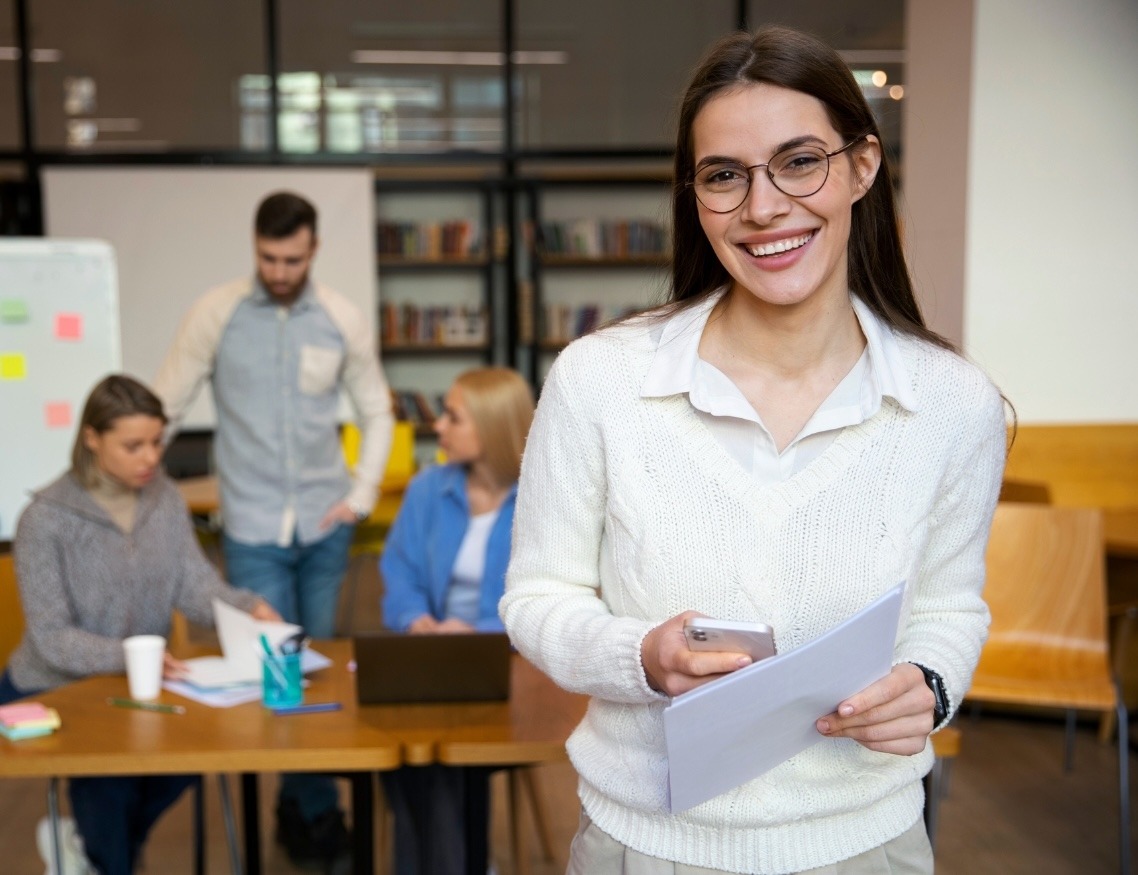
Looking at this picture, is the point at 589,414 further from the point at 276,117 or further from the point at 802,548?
the point at 276,117

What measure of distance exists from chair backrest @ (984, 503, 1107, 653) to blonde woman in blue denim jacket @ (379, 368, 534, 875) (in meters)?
1.48

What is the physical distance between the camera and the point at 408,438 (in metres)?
6.15

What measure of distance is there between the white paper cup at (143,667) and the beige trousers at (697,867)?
4.19 ft

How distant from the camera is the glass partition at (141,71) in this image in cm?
793

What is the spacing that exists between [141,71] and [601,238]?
3.17 meters

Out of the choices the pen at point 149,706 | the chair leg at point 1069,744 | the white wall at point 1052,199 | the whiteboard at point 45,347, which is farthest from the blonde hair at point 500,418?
the whiteboard at point 45,347

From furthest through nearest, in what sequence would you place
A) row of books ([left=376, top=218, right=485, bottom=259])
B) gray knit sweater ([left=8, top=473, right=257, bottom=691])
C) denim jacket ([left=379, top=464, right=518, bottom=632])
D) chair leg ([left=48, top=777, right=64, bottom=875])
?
1. row of books ([left=376, top=218, right=485, bottom=259])
2. denim jacket ([left=379, top=464, right=518, bottom=632])
3. gray knit sweater ([left=8, top=473, right=257, bottom=691])
4. chair leg ([left=48, top=777, right=64, bottom=875])

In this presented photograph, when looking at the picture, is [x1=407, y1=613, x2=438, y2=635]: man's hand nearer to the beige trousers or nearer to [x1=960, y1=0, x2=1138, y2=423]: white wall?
the beige trousers

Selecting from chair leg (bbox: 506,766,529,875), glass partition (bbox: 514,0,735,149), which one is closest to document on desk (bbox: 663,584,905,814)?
chair leg (bbox: 506,766,529,875)

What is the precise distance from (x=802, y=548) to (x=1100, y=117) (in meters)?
3.77

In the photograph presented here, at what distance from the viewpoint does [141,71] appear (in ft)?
26.2

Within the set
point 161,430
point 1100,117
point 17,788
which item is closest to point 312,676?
point 161,430

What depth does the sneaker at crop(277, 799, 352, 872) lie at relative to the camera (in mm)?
3336

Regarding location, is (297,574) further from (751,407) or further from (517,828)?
(751,407)
